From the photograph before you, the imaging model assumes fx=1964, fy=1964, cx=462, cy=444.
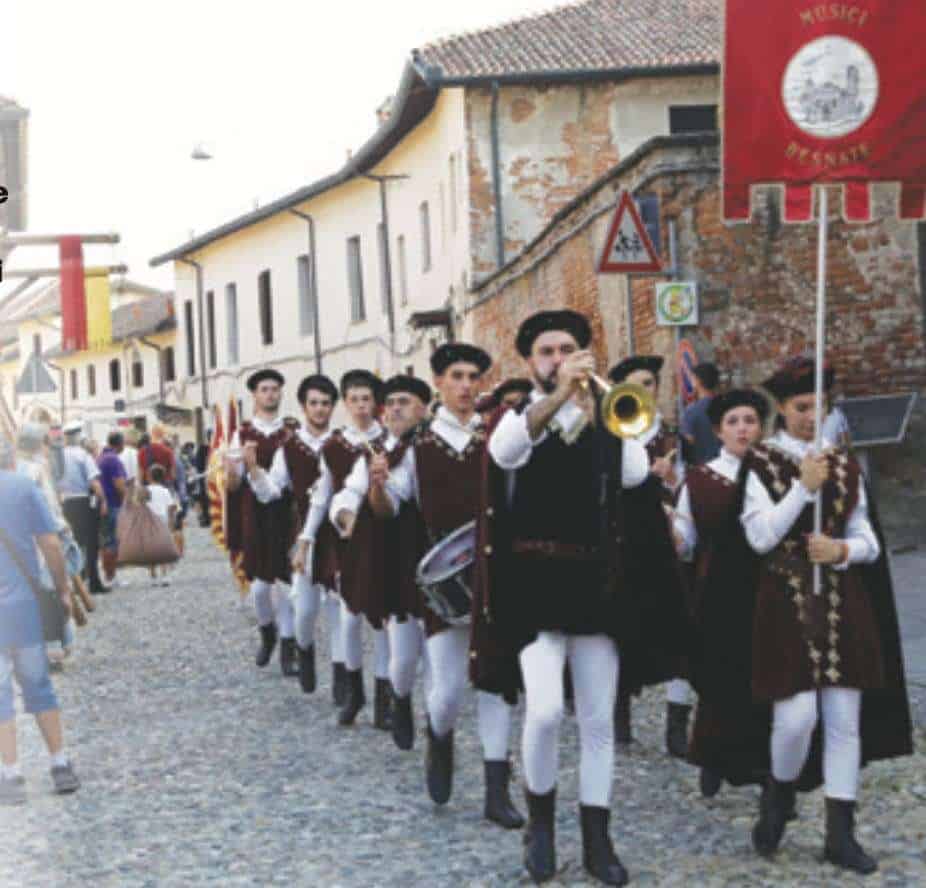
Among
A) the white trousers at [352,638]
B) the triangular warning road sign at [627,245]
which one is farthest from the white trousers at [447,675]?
the triangular warning road sign at [627,245]

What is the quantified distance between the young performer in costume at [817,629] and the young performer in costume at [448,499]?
3.90ft

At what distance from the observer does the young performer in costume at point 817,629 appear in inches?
238

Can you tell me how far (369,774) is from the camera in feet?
27.0

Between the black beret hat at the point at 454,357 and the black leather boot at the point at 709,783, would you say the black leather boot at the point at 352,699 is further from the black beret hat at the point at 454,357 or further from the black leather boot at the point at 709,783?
the black leather boot at the point at 709,783

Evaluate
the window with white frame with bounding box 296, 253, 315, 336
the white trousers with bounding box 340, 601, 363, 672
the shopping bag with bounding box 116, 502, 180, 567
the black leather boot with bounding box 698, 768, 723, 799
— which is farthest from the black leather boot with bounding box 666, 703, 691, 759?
the window with white frame with bounding box 296, 253, 315, 336

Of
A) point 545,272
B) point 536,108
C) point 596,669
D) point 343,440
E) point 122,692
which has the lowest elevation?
point 122,692

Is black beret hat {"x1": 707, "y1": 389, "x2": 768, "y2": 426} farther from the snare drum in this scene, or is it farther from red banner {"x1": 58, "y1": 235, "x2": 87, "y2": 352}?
red banner {"x1": 58, "y1": 235, "x2": 87, "y2": 352}

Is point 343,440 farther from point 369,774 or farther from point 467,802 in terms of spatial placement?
point 467,802

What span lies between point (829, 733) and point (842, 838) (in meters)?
0.32

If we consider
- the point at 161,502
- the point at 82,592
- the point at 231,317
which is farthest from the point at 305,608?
the point at 231,317

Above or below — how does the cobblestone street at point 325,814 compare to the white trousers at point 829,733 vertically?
below

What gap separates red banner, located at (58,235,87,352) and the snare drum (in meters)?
21.5

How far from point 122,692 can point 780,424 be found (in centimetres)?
647

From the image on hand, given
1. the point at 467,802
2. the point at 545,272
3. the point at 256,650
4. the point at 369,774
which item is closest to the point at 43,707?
the point at 369,774
